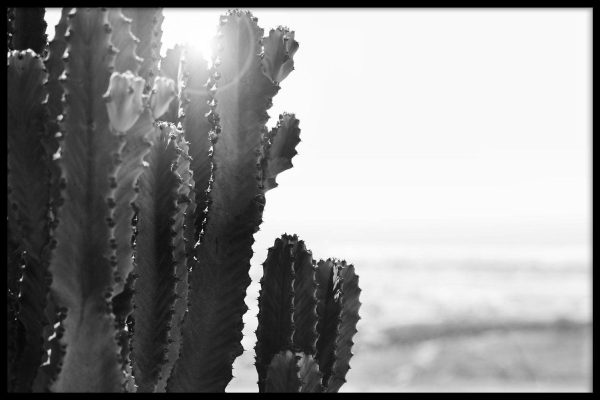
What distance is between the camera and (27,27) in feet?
6.73

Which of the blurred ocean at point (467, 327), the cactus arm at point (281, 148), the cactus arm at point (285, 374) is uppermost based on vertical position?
the blurred ocean at point (467, 327)

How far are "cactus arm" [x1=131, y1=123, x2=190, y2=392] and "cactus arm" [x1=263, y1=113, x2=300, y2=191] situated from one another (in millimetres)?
249

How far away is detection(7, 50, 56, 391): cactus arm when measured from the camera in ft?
5.41

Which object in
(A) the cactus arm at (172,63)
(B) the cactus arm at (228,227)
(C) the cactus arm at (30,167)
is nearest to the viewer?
(C) the cactus arm at (30,167)

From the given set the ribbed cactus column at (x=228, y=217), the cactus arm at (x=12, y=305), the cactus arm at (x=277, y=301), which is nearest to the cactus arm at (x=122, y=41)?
the ribbed cactus column at (x=228, y=217)

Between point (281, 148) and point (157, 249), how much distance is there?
42cm

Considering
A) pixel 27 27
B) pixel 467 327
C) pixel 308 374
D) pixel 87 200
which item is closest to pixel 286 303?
pixel 308 374

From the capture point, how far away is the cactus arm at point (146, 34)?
78.2 inches

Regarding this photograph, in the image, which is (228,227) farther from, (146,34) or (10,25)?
(10,25)

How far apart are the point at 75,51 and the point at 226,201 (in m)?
0.54

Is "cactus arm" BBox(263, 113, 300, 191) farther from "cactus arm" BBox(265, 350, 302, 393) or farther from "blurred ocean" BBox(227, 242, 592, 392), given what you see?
"blurred ocean" BBox(227, 242, 592, 392)

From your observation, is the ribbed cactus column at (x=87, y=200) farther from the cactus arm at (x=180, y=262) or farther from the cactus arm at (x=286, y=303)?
the cactus arm at (x=286, y=303)

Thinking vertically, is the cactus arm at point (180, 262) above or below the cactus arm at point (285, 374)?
above

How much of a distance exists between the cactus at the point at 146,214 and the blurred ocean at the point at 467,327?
2.70 meters
